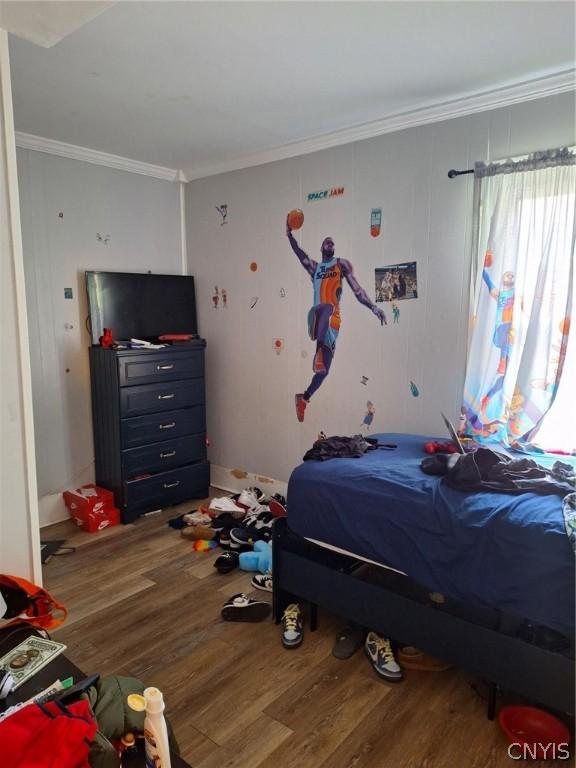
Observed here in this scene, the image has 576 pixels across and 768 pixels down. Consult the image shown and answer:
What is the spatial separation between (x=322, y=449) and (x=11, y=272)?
1.54 m

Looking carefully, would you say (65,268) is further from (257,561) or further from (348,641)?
(348,641)

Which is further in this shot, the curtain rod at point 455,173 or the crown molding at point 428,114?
the curtain rod at point 455,173

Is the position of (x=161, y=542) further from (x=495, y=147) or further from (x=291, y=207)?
(x=495, y=147)

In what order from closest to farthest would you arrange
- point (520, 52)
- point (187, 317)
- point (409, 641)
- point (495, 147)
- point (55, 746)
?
1. point (55, 746)
2. point (409, 641)
3. point (520, 52)
4. point (495, 147)
5. point (187, 317)

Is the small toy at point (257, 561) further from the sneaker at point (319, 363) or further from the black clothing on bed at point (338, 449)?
the sneaker at point (319, 363)

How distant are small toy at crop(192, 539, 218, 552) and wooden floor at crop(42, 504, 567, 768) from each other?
0.82 ft

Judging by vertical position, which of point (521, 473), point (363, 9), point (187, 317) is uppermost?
point (363, 9)

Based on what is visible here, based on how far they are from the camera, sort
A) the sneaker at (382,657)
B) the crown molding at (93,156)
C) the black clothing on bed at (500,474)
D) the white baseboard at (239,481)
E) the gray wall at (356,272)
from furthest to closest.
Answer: the white baseboard at (239,481) < the crown molding at (93,156) < the gray wall at (356,272) < the sneaker at (382,657) < the black clothing on bed at (500,474)

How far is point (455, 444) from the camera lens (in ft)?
8.27

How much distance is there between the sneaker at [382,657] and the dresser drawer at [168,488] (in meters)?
1.99

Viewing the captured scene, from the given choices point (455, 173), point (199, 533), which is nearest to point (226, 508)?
point (199, 533)

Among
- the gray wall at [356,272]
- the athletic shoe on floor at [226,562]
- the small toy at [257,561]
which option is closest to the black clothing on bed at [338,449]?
the gray wall at [356,272]

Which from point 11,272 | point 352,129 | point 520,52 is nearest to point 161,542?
point 11,272

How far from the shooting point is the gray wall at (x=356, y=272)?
113 inches
